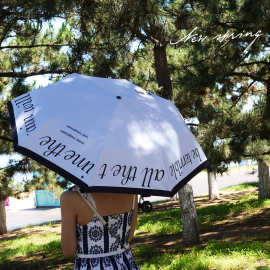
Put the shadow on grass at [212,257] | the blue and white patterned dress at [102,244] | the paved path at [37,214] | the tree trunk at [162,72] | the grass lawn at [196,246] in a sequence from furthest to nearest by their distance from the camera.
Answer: the paved path at [37,214] → the tree trunk at [162,72] → the grass lawn at [196,246] → the shadow on grass at [212,257] → the blue and white patterned dress at [102,244]

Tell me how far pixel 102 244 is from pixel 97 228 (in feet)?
0.34

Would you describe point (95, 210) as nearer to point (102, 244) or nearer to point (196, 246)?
point (102, 244)

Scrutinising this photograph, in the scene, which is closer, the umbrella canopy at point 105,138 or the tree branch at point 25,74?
the umbrella canopy at point 105,138

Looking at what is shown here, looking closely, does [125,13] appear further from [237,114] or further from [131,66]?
[237,114]

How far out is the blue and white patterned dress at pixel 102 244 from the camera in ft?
6.42

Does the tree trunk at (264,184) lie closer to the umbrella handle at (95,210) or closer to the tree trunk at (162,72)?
the tree trunk at (162,72)

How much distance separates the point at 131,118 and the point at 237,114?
4.67 m

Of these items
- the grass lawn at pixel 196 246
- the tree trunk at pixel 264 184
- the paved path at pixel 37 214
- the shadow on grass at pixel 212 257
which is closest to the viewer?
the shadow on grass at pixel 212 257

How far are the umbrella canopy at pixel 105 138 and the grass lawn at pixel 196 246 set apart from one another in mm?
3040

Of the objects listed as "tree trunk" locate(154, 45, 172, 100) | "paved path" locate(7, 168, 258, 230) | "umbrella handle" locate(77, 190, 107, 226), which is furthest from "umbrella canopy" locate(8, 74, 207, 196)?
"paved path" locate(7, 168, 258, 230)

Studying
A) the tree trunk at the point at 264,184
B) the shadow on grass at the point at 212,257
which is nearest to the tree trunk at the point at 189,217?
the shadow on grass at the point at 212,257

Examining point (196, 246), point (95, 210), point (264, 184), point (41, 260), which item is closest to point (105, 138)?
point (95, 210)

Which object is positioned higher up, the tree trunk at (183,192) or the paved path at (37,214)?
the tree trunk at (183,192)

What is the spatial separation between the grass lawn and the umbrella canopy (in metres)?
3.04
